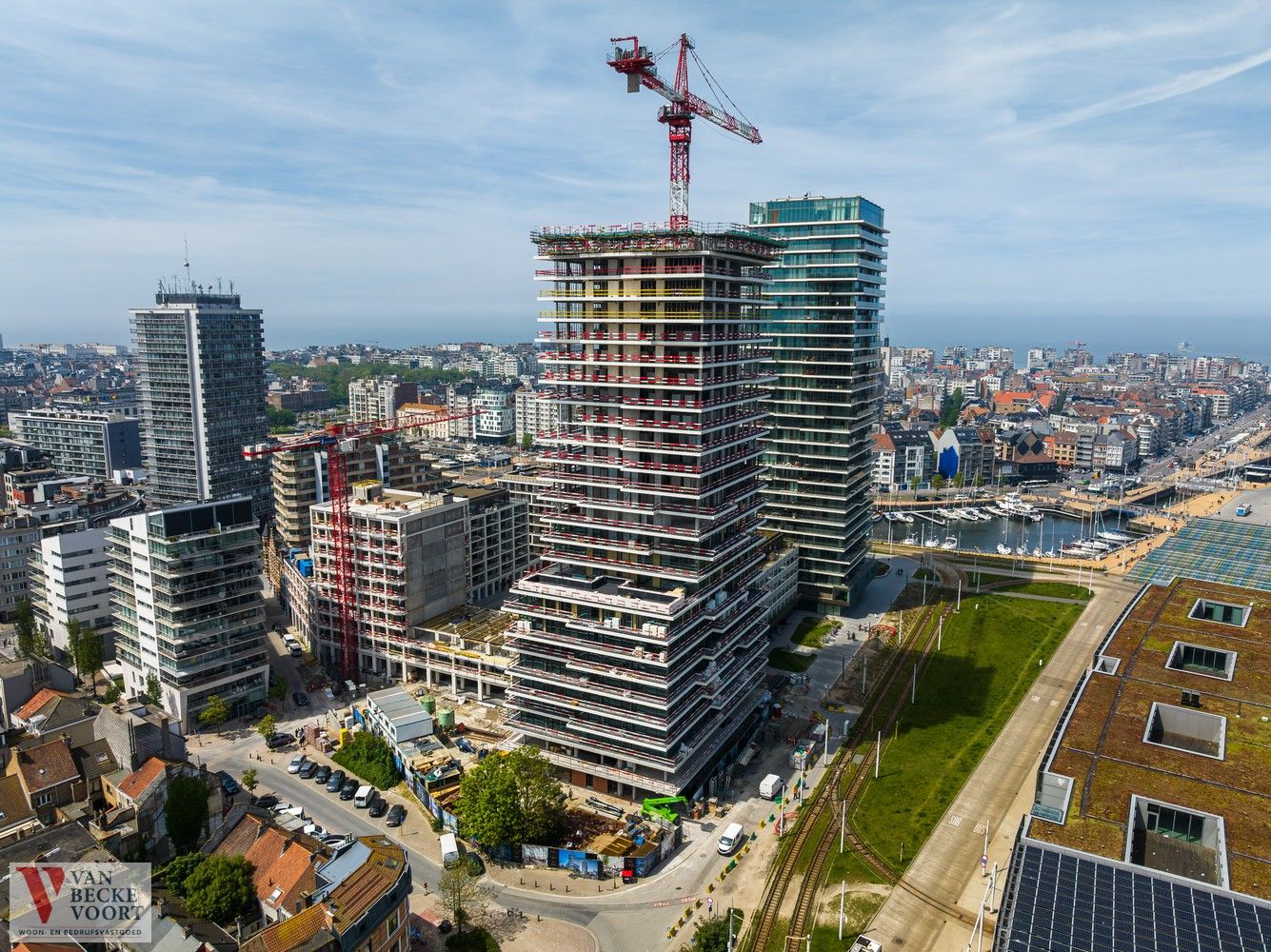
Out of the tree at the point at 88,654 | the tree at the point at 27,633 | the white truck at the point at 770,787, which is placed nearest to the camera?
the white truck at the point at 770,787

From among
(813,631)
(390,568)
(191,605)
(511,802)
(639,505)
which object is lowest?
(813,631)

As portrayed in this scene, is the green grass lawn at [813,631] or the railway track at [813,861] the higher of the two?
the green grass lawn at [813,631]

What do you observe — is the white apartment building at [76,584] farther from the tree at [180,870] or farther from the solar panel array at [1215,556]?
the solar panel array at [1215,556]

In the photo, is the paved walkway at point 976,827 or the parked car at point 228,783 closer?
the paved walkway at point 976,827

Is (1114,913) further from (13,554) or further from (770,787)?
(13,554)

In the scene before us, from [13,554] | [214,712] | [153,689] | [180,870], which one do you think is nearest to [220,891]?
[180,870]

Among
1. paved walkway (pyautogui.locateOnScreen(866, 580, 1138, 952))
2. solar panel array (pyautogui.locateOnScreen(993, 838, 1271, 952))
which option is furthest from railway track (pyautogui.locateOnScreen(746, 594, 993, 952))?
solar panel array (pyautogui.locateOnScreen(993, 838, 1271, 952))

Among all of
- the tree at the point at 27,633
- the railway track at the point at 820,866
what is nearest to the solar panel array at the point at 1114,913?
the railway track at the point at 820,866

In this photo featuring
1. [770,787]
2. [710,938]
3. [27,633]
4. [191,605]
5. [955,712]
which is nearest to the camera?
[710,938]
